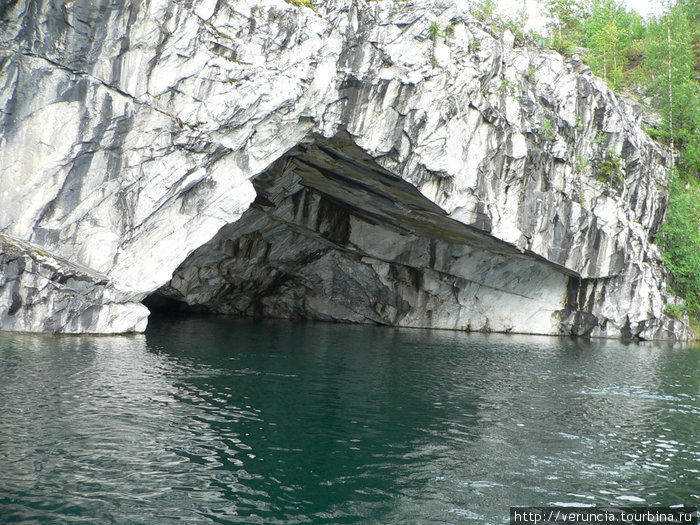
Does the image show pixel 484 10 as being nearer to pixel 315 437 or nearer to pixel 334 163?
pixel 334 163

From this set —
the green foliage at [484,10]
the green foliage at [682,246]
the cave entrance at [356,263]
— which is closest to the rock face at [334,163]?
the cave entrance at [356,263]

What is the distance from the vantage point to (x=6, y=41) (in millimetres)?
27734

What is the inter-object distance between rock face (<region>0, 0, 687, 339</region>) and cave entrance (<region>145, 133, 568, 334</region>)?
22 centimetres

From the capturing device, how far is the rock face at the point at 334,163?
96.3 feet

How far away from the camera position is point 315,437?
627 inches

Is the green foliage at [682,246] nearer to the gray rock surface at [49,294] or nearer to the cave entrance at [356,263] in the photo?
the cave entrance at [356,263]

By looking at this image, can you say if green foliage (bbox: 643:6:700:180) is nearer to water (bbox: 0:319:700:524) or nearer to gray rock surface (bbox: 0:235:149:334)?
water (bbox: 0:319:700:524)

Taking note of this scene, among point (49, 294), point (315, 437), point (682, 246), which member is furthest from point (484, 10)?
point (315, 437)

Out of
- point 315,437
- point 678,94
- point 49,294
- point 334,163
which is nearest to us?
point 315,437

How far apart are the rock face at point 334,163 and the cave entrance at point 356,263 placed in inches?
8.6

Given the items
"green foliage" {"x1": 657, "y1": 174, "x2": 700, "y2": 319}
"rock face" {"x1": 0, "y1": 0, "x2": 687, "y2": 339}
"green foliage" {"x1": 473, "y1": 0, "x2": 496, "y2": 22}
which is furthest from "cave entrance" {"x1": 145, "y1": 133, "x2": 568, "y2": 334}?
"green foliage" {"x1": 473, "y1": 0, "x2": 496, "y2": 22}

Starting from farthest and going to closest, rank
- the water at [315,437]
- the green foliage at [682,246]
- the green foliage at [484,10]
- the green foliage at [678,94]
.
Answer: the green foliage at [678,94], the green foliage at [682,246], the green foliage at [484,10], the water at [315,437]

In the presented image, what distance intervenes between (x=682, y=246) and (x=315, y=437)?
160 feet

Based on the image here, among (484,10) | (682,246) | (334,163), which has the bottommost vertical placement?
(682,246)
